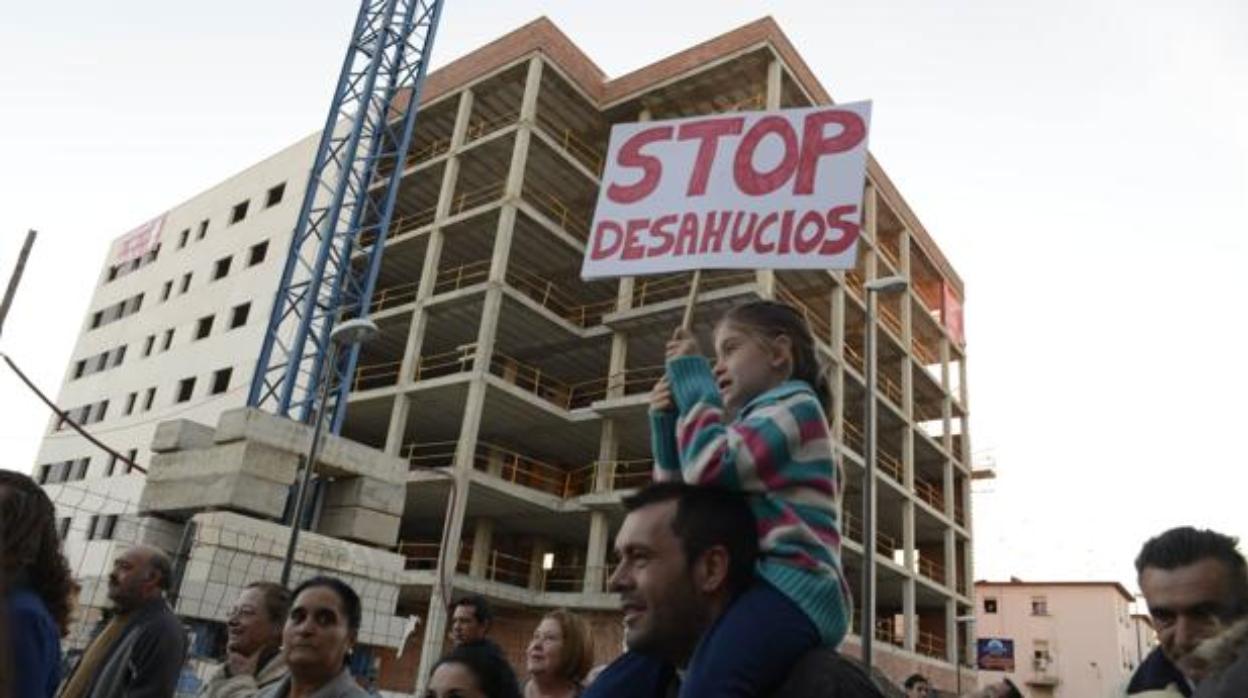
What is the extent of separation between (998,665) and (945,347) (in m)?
19.5

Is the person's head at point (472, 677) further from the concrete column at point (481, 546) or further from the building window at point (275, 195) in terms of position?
the building window at point (275, 195)

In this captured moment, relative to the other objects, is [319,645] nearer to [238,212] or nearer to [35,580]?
[35,580]

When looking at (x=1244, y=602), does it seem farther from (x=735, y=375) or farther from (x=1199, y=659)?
(x=735, y=375)

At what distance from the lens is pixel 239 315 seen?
30969mm

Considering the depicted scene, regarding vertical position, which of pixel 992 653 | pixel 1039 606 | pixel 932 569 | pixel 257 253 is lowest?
pixel 992 653

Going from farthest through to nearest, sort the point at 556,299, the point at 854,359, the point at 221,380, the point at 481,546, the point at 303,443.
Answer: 1. the point at 854,359
2. the point at 556,299
3. the point at 221,380
4. the point at 481,546
5. the point at 303,443

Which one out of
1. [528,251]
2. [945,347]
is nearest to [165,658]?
[528,251]

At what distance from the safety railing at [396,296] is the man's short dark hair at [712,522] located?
29513 mm

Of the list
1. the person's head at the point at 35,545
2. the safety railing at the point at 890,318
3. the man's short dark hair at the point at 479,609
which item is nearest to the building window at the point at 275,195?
the safety railing at the point at 890,318

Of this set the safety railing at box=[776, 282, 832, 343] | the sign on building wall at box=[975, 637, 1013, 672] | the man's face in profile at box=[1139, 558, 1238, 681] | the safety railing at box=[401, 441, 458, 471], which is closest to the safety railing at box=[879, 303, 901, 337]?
the safety railing at box=[776, 282, 832, 343]

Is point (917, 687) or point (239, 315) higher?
point (239, 315)

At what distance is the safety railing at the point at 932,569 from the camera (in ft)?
120

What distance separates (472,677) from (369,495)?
34.9ft

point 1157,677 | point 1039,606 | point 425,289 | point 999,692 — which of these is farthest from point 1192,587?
point 1039,606
